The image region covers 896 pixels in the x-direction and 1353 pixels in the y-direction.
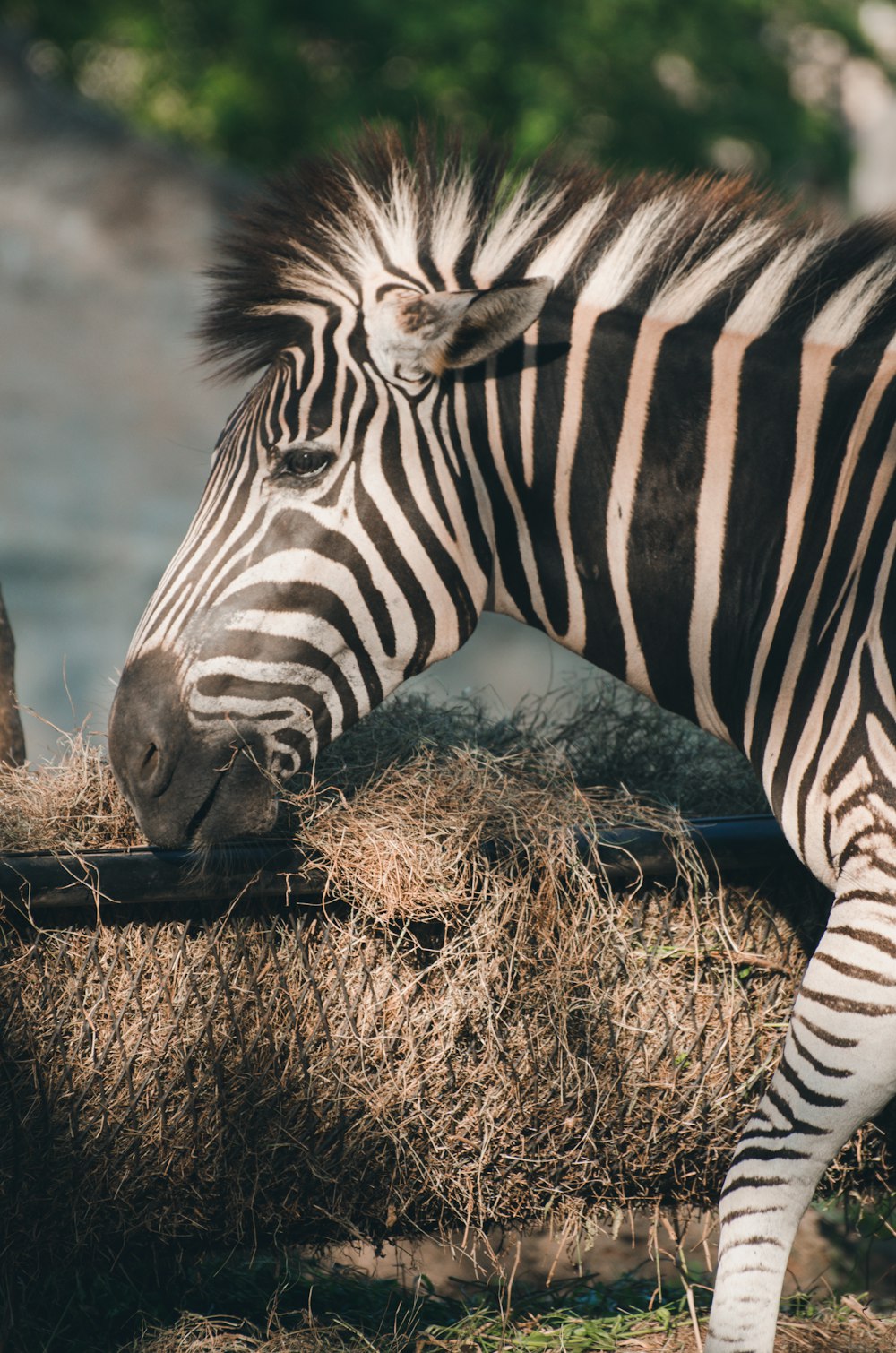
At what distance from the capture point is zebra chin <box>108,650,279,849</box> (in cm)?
226

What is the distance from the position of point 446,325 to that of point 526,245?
1.03 feet

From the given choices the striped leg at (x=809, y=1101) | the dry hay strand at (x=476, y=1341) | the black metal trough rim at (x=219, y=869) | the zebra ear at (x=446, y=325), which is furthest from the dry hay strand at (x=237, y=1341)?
the zebra ear at (x=446, y=325)

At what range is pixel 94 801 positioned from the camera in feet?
7.97

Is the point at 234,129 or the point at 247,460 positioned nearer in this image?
the point at 247,460

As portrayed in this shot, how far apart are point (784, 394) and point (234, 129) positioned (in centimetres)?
1302

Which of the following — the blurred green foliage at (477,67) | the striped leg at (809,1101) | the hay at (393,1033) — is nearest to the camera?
the striped leg at (809,1101)

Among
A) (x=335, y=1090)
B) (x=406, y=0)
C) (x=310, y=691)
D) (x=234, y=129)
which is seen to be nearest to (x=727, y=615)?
(x=310, y=691)

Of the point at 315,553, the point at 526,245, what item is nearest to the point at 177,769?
the point at 315,553

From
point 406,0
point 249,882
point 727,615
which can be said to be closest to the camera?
point 249,882

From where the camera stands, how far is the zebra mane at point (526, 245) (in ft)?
7.52

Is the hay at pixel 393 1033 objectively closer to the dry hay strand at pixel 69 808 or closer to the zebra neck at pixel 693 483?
the dry hay strand at pixel 69 808

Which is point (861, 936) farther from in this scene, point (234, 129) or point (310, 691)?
point (234, 129)

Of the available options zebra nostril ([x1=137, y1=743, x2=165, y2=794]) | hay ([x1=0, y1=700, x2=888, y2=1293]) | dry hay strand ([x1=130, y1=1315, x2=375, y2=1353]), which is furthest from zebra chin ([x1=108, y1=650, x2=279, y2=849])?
dry hay strand ([x1=130, y1=1315, x2=375, y2=1353])

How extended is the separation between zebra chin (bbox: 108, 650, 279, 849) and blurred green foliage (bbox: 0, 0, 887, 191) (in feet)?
34.1
